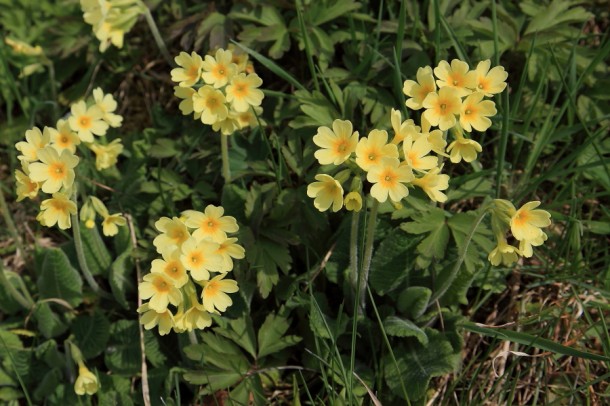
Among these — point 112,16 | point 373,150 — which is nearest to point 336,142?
point 373,150

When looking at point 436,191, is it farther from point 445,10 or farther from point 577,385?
point 445,10

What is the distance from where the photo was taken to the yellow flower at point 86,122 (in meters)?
2.78

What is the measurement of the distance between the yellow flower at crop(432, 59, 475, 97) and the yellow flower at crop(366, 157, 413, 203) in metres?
0.38

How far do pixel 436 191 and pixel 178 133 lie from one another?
165 centimetres

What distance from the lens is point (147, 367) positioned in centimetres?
294

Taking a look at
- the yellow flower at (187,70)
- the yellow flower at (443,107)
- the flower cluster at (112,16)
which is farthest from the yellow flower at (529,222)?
the flower cluster at (112,16)

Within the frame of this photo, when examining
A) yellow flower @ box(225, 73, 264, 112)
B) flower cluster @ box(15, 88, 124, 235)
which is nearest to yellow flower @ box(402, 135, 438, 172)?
yellow flower @ box(225, 73, 264, 112)

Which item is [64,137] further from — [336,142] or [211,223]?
[336,142]

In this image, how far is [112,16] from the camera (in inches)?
129

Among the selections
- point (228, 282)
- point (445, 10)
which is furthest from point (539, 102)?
point (228, 282)

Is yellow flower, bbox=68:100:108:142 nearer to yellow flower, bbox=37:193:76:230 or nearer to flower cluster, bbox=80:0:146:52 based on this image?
yellow flower, bbox=37:193:76:230

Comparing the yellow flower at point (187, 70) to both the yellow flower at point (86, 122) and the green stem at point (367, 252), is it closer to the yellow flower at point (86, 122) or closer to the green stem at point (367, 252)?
the yellow flower at point (86, 122)

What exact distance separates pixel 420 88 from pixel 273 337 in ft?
3.64

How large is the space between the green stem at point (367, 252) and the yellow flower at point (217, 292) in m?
0.44
